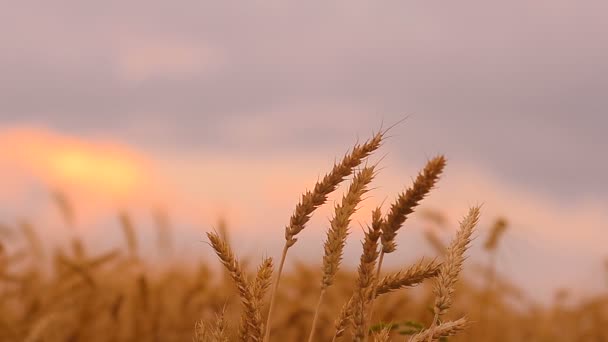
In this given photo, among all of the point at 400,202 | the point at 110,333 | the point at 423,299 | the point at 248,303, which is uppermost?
the point at 423,299

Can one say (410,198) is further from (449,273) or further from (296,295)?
(296,295)

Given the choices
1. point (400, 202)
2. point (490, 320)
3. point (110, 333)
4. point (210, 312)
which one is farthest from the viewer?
point (490, 320)

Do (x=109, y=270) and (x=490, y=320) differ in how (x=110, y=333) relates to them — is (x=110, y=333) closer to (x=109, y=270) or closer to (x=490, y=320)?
(x=109, y=270)

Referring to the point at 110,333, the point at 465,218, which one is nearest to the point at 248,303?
the point at 465,218

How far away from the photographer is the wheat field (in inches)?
61.1

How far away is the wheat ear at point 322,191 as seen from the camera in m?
1.58

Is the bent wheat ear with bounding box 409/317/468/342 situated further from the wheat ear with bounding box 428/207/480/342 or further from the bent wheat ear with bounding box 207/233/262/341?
the bent wheat ear with bounding box 207/233/262/341

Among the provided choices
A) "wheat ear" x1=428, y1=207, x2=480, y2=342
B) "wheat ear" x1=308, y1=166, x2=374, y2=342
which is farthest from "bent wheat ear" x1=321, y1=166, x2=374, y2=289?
"wheat ear" x1=428, y1=207, x2=480, y2=342

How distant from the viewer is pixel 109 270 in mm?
4305

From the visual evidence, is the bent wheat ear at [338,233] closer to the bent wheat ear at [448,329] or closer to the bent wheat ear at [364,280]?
the bent wheat ear at [364,280]

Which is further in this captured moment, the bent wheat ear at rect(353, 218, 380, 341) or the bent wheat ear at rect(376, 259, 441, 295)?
the bent wheat ear at rect(376, 259, 441, 295)

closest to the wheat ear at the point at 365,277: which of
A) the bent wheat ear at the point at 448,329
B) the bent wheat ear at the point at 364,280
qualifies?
the bent wheat ear at the point at 364,280

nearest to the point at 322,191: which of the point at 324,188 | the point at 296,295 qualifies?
the point at 324,188

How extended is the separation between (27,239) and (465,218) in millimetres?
3046
